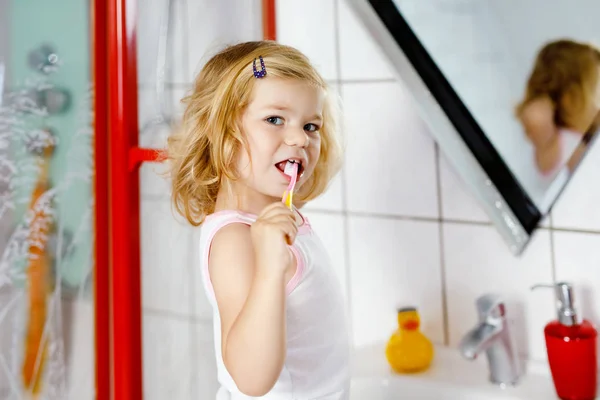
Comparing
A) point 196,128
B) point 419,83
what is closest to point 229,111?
point 196,128

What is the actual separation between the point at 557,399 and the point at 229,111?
61 cm

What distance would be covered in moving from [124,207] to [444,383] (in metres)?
0.55

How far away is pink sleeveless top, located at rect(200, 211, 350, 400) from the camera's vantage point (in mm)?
890

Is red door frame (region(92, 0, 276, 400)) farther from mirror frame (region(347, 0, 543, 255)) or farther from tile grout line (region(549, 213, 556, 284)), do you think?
tile grout line (region(549, 213, 556, 284))

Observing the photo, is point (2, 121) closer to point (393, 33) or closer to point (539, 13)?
point (393, 33)

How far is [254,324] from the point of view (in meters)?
0.74

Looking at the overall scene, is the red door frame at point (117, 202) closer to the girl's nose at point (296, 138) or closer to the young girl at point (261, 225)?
the young girl at point (261, 225)

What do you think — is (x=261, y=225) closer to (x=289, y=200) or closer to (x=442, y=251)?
(x=289, y=200)

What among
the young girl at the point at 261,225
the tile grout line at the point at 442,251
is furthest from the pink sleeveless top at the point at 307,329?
the tile grout line at the point at 442,251

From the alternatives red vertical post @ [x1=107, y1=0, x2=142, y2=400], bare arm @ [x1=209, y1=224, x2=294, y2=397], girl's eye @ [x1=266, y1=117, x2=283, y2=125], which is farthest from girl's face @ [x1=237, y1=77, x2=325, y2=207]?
red vertical post @ [x1=107, y1=0, x2=142, y2=400]

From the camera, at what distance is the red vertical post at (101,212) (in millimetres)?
1035

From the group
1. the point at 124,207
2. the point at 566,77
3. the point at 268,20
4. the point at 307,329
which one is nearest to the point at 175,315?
the point at 124,207

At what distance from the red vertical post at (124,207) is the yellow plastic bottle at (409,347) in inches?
15.8

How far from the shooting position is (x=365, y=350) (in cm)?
129
